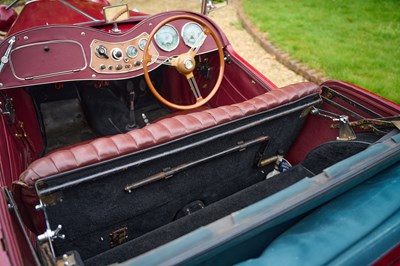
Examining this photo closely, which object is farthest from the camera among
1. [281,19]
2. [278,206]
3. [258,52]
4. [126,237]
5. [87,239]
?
[281,19]

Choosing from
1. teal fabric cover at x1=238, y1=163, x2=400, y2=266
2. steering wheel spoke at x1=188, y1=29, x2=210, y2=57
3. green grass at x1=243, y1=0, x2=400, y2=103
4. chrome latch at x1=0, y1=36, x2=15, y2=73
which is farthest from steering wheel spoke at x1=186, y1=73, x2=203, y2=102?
green grass at x1=243, y1=0, x2=400, y2=103

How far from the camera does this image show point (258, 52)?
5574mm

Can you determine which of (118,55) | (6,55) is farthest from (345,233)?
(6,55)

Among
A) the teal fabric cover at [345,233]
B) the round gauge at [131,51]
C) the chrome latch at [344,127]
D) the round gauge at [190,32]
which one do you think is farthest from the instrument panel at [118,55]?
the teal fabric cover at [345,233]

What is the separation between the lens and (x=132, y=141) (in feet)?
5.46

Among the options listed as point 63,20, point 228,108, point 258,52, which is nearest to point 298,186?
point 228,108

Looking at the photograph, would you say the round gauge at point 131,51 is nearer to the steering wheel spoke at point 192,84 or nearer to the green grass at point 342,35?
the steering wheel spoke at point 192,84

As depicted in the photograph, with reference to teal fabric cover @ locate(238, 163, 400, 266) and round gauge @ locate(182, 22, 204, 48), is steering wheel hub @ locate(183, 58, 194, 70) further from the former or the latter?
teal fabric cover @ locate(238, 163, 400, 266)

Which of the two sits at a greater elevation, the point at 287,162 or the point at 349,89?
the point at 349,89

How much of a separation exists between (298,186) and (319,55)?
414cm

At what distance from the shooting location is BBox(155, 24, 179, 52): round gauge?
2.74 metres

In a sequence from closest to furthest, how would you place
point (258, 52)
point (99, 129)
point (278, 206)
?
point (278, 206) < point (99, 129) < point (258, 52)

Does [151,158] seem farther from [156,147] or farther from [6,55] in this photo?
[6,55]

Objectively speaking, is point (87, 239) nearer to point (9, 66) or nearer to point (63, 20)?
point (9, 66)
